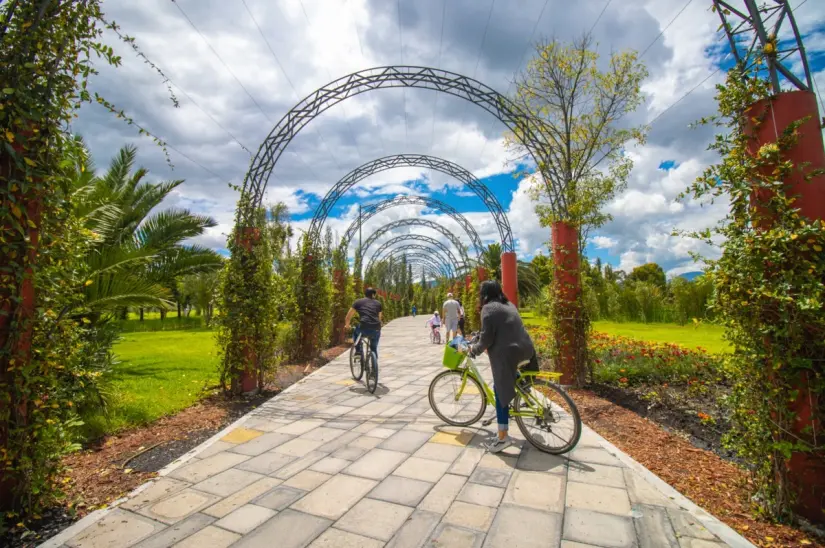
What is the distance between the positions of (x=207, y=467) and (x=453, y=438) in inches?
91.0

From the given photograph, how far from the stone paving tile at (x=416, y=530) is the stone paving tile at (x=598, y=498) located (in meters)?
0.97

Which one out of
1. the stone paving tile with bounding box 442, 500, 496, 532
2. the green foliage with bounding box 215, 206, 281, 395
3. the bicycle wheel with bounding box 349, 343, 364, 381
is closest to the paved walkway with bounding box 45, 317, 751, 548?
the stone paving tile with bounding box 442, 500, 496, 532

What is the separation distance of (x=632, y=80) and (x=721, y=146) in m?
10.9

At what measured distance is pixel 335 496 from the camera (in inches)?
122

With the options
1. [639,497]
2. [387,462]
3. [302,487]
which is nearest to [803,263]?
[639,497]

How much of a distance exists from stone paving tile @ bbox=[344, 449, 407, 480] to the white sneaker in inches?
31.4

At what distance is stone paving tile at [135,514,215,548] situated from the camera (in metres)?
2.52

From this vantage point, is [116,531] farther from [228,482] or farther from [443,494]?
[443,494]

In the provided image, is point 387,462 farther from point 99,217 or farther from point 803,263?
point 99,217

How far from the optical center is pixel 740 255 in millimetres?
2779

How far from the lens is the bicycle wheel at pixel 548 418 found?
3.78 m

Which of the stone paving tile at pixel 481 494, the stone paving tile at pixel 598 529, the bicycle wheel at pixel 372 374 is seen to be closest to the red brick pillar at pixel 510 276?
the bicycle wheel at pixel 372 374

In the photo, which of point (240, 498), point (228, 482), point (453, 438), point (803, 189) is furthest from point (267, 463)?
point (803, 189)

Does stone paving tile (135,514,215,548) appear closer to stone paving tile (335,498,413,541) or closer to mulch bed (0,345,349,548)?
mulch bed (0,345,349,548)
